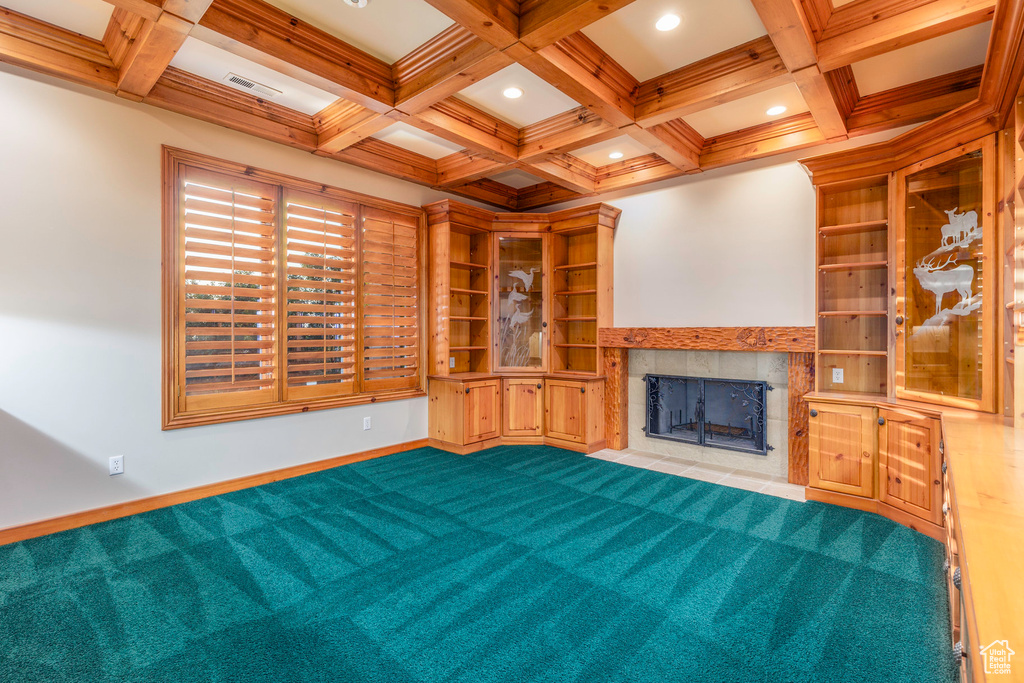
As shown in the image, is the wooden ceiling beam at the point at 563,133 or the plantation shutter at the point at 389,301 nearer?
the wooden ceiling beam at the point at 563,133

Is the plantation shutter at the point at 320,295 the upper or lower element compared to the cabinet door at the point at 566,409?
upper

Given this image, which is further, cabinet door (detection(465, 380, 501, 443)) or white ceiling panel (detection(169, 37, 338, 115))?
cabinet door (detection(465, 380, 501, 443))

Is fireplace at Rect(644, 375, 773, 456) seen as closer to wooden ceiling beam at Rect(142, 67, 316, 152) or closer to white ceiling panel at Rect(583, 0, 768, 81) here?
white ceiling panel at Rect(583, 0, 768, 81)

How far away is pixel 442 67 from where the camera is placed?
2.89 m

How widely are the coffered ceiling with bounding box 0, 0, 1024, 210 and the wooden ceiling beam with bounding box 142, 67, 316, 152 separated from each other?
0.01 metres

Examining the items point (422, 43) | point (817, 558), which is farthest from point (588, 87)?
point (817, 558)

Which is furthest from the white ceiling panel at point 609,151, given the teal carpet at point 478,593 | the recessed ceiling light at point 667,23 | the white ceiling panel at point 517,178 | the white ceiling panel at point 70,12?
the white ceiling panel at point 70,12

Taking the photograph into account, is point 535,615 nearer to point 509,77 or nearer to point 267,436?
point 267,436

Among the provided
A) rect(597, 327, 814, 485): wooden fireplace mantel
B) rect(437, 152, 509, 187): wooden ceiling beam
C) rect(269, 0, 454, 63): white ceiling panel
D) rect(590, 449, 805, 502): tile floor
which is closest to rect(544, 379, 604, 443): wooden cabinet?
rect(597, 327, 814, 485): wooden fireplace mantel

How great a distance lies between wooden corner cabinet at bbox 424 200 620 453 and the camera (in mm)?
4930

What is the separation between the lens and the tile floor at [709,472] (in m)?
3.79

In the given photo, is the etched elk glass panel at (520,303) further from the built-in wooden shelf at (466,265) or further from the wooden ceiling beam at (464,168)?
the wooden ceiling beam at (464,168)

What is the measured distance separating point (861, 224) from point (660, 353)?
6.43 ft

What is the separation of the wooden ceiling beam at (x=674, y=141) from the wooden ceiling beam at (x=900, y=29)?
119cm
